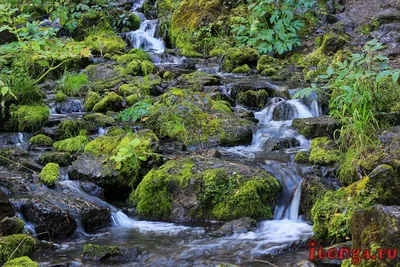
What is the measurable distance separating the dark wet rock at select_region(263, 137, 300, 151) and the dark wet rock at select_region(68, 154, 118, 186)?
98.8 inches

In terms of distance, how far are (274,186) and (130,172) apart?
1.96 meters

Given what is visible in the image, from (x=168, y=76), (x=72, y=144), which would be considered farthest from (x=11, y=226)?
(x=168, y=76)

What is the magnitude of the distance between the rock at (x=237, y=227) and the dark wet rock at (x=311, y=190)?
2.11ft

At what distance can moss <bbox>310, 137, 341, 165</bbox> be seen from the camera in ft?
21.0

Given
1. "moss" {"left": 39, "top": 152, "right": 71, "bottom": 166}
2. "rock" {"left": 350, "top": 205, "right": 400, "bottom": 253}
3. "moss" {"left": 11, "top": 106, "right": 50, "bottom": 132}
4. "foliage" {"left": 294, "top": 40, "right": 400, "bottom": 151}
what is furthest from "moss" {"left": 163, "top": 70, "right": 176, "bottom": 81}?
"rock" {"left": 350, "top": 205, "right": 400, "bottom": 253}

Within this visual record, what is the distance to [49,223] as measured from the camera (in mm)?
5430

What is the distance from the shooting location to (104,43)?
14.2m

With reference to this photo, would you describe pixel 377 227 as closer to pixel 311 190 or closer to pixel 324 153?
pixel 311 190

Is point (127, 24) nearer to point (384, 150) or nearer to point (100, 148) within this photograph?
point (100, 148)

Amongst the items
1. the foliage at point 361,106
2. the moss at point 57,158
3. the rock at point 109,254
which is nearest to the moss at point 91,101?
the moss at point 57,158

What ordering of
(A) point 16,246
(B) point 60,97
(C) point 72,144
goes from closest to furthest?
(A) point 16,246
(C) point 72,144
(B) point 60,97

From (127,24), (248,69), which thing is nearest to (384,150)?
(248,69)

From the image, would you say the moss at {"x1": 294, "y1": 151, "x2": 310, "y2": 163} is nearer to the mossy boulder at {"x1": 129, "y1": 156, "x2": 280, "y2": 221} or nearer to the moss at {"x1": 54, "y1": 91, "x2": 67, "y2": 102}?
the mossy boulder at {"x1": 129, "y1": 156, "x2": 280, "y2": 221}

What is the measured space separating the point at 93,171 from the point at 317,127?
3599 millimetres
